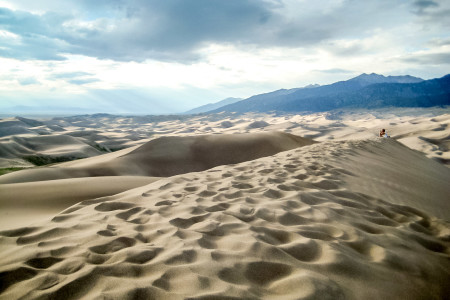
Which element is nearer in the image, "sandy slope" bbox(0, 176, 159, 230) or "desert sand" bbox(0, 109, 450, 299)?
"desert sand" bbox(0, 109, 450, 299)

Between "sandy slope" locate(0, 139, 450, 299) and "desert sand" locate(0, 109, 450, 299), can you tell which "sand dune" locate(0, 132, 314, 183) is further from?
"sandy slope" locate(0, 139, 450, 299)

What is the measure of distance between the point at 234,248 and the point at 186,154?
10.6m

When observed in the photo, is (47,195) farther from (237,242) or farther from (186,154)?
(186,154)

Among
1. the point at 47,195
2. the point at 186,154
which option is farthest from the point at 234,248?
the point at 186,154

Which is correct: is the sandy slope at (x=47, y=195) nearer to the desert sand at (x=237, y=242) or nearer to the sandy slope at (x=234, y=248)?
the desert sand at (x=237, y=242)

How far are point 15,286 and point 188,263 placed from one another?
1.05 metres

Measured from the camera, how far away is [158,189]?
13.4 ft

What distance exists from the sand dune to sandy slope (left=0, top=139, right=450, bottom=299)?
6626 millimetres

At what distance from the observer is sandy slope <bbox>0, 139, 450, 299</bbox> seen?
1645 millimetres

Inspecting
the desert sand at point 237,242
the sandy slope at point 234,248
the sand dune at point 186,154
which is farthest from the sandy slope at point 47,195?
the sand dune at point 186,154

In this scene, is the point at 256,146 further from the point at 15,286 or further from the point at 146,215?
the point at 15,286

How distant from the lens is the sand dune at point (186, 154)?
994 cm

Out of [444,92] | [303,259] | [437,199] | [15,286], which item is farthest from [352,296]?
[444,92]

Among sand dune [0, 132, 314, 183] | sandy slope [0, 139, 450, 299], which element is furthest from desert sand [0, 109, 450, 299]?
sand dune [0, 132, 314, 183]
